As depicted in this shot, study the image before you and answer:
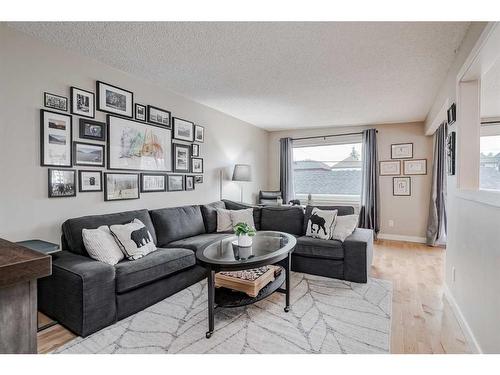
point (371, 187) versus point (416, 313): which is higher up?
point (371, 187)

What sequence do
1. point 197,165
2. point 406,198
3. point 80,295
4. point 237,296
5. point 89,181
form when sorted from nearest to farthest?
point 80,295, point 237,296, point 89,181, point 197,165, point 406,198

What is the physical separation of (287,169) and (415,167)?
2.51m

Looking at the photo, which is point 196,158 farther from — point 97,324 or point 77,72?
point 97,324

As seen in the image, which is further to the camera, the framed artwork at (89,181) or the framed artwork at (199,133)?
the framed artwork at (199,133)

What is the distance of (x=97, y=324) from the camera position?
197cm

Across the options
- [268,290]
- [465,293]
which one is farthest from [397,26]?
[268,290]

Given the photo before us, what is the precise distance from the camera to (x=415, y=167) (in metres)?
5.04

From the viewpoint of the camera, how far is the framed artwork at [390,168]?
5.19 metres

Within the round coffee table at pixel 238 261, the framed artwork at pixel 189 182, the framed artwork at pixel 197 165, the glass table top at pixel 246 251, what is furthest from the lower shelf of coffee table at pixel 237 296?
the framed artwork at pixel 197 165

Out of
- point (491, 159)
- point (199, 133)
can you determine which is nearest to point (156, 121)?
point (199, 133)

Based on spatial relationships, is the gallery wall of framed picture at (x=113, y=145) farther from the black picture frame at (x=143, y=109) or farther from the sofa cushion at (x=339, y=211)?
the sofa cushion at (x=339, y=211)

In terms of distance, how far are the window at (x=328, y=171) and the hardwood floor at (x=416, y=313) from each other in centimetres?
198

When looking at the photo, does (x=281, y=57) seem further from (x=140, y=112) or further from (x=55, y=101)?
(x=55, y=101)
